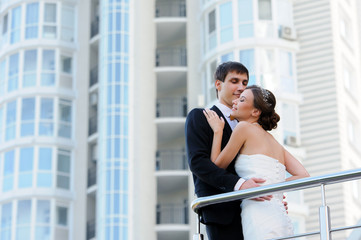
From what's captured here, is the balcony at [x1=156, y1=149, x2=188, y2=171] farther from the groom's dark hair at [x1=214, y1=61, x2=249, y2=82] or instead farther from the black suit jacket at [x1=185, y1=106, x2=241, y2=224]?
the black suit jacket at [x1=185, y1=106, x2=241, y2=224]

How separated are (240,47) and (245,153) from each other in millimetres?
27450

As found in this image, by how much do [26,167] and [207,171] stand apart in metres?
31.9

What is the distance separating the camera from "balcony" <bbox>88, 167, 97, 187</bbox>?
126ft

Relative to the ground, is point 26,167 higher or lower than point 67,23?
lower

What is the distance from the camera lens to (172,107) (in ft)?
131

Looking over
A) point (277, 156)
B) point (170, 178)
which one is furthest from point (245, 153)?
point (170, 178)

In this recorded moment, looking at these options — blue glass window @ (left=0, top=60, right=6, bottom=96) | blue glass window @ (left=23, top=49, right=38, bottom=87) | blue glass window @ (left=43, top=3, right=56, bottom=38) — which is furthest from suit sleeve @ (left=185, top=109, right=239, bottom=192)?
blue glass window @ (left=0, top=60, right=6, bottom=96)

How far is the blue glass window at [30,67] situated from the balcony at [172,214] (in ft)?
26.2

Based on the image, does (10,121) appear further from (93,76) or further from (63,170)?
(93,76)

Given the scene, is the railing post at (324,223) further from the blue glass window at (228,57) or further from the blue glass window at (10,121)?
the blue glass window at (10,121)

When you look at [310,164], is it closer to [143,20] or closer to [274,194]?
[143,20]

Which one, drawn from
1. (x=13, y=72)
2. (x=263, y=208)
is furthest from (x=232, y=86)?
(x=13, y=72)

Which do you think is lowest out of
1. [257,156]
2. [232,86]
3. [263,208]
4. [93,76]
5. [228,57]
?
[263,208]

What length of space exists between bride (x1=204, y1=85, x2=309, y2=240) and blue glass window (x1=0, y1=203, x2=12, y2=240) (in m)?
31.2
